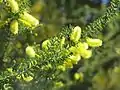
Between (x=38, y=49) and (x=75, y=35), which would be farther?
(x=38, y=49)

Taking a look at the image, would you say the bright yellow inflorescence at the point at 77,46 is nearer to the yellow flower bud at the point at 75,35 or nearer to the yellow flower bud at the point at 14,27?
the yellow flower bud at the point at 75,35

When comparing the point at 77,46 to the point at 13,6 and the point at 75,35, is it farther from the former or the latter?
the point at 13,6

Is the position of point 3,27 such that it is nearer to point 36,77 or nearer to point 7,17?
point 7,17

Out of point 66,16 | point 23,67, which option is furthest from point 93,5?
point 23,67

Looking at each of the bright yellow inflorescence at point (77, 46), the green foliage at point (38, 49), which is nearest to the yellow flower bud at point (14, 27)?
the green foliage at point (38, 49)

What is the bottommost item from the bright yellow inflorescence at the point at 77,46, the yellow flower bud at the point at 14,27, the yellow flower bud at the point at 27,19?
the bright yellow inflorescence at the point at 77,46

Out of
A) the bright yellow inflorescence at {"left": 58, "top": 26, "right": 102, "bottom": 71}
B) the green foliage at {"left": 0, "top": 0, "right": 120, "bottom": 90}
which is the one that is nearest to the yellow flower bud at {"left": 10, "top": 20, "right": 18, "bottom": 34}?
the green foliage at {"left": 0, "top": 0, "right": 120, "bottom": 90}

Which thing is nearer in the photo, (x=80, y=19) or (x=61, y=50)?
(x=61, y=50)

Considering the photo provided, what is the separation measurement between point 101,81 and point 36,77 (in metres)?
2.66

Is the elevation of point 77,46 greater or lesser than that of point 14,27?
lesser

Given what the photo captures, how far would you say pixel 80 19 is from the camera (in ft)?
10.6

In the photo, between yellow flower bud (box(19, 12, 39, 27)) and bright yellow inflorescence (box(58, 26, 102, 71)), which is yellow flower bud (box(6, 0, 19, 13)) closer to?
yellow flower bud (box(19, 12, 39, 27))

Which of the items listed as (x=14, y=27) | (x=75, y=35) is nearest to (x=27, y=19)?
(x=14, y=27)

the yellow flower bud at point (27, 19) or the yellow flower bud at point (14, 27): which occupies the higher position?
the yellow flower bud at point (27, 19)
